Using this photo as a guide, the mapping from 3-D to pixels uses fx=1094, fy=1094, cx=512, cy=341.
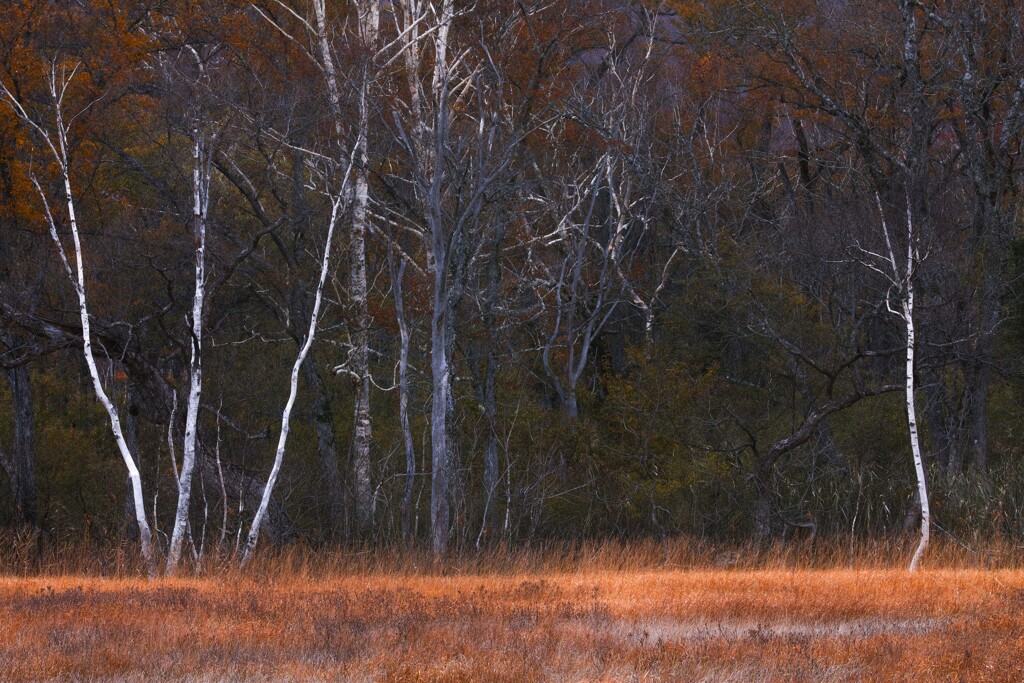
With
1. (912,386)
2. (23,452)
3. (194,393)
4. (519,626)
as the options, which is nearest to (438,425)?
(194,393)

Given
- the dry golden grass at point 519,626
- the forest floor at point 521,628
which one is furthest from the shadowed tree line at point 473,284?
the forest floor at point 521,628

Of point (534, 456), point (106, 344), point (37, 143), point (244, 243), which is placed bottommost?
point (534, 456)

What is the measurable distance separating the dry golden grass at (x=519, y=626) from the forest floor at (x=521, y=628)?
0.02m

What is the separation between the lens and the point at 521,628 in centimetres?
784

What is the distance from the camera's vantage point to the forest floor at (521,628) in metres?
6.46

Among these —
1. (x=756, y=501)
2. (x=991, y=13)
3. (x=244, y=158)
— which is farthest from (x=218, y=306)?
(x=991, y=13)

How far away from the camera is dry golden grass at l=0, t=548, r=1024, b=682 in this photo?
6.47m

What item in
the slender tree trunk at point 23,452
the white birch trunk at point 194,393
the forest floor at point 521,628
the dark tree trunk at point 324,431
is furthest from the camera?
the dark tree trunk at point 324,431

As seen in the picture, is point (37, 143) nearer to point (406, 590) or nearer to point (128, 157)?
point (128, 157)

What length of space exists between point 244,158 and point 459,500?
7975 mm

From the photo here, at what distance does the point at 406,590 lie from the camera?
32.6 feet

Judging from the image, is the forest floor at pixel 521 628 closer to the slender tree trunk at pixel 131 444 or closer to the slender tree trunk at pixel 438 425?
the slender tree trunk at pixel 438 425

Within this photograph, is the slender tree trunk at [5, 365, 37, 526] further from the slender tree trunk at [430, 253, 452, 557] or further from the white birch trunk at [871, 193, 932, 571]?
the white birch trunk at [871, 193, 932, 571]

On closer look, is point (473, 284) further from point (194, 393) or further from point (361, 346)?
point (194, 393)
